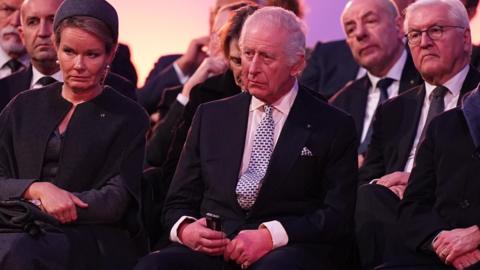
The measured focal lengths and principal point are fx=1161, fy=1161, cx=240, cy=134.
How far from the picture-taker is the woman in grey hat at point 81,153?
4.02m

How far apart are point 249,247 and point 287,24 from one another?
789mm

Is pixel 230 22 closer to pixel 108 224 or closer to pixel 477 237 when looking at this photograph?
pixel 108 224

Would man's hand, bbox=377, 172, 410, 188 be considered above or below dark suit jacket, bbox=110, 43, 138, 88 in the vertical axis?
below

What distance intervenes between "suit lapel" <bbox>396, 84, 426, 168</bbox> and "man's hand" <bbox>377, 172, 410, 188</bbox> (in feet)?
0.62

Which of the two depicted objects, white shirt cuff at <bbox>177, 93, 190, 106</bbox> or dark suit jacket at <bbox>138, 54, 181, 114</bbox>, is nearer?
white shirt cuff at <bbox>177, 93, 190, 106</bbox>

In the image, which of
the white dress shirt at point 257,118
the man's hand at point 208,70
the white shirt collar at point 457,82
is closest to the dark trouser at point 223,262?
the white dress shirt at point 257,118

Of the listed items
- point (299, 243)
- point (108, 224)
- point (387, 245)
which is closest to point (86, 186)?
point (108, 224)

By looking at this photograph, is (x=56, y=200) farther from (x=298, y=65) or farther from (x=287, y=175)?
(x=298, y=65)

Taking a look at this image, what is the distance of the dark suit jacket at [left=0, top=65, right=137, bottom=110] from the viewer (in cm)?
490

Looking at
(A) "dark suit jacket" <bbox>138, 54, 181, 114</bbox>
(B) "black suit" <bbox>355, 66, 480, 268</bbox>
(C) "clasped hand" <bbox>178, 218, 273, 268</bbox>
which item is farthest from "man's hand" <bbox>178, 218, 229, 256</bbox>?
(A) "dark suit jacket" <bbox>138, 54, 181, 114</bbox>

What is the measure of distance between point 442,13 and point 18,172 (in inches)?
68.6

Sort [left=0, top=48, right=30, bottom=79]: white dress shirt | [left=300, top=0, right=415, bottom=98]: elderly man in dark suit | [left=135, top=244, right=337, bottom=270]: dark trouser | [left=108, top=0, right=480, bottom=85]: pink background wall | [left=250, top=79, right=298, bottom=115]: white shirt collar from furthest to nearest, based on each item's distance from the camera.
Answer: [left=108, top=0, right=480, bottom=85]: pink background wall, [left=300, top=0, right=415, bottom=98]: elderly man in dark suit, [left=0, top=48, right=30, bottom=79]: white dress shirt, [left=250, top=79, right=298, bottom=115]: white shirt collar, [left=135, top=244, right=337, bottom=270]: dark trouser

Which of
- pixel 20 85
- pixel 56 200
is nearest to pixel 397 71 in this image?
pixel 20 85

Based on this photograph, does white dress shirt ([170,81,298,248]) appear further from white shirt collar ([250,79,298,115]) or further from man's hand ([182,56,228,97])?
man's hand ([182,56,228,97])
